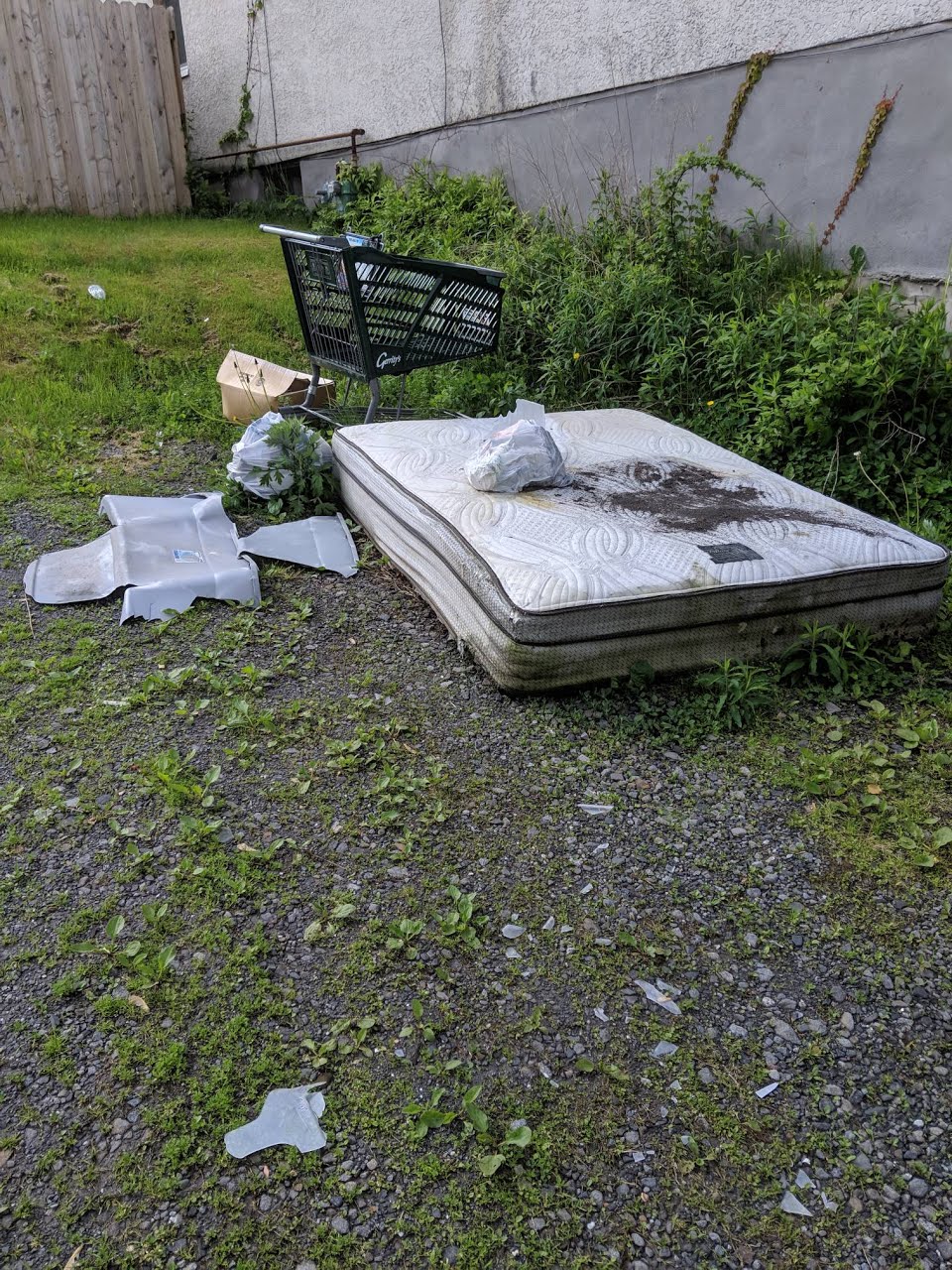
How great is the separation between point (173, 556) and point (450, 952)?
2.21 m

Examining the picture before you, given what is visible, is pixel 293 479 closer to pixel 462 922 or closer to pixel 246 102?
pixel 462 922

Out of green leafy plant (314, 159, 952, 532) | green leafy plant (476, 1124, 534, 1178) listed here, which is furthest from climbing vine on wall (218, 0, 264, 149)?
green leafy plant (476, 1124, 534, 1178)

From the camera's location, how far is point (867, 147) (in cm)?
461

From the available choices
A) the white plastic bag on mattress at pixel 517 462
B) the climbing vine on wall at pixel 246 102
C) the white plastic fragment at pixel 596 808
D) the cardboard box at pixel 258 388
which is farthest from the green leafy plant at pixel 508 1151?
the climbing vine on wall at pixel 246 102

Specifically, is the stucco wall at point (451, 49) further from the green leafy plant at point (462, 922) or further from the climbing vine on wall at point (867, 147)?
the green leafy plant at point (462, 922)

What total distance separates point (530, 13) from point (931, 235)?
12.3 ft

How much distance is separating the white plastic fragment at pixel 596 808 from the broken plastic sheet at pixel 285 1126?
99cm

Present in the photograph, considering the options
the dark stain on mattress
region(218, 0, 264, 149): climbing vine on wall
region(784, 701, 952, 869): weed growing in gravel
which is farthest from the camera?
region(218, 0, 264, 149): climbing vine on wall

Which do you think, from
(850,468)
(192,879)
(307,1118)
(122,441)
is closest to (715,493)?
(850,468)

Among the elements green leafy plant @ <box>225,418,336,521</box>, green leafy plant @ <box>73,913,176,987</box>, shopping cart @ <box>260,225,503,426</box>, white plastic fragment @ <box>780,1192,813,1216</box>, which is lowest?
white plastic fragment @ <box>780,1192,813,1216</box>

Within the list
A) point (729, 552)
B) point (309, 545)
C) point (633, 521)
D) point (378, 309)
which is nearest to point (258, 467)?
point (309, 545)

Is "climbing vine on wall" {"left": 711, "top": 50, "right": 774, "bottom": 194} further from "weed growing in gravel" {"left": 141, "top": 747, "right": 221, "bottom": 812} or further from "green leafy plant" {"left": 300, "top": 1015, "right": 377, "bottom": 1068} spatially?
"green leafy plant" {"left": 300, "top": 1015, "right": 377, "bottom": 1068}

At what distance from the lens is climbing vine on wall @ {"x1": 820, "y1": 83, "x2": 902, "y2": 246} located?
4.48 m

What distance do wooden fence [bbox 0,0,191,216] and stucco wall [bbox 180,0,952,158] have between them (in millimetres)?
1005
